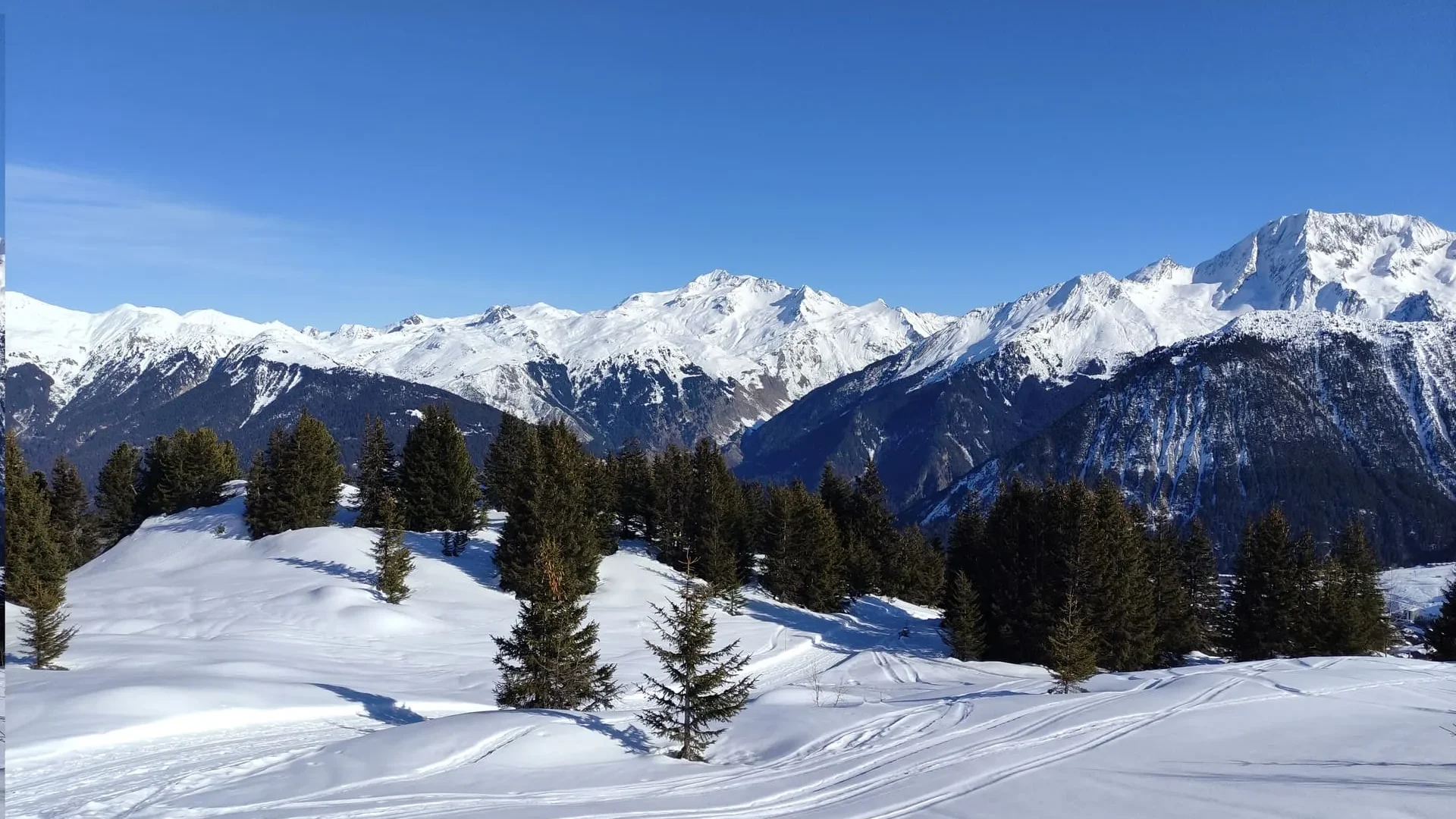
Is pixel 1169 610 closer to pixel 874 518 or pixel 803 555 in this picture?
pixel 803 555

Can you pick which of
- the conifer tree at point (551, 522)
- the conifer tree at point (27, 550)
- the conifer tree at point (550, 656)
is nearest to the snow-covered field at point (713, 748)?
the conifer tree at point (550, 656)

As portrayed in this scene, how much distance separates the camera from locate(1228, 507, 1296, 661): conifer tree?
4650 cm

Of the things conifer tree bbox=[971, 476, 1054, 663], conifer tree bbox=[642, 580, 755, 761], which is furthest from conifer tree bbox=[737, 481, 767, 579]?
conifer tree bbox=[642, 580, 755, 761]

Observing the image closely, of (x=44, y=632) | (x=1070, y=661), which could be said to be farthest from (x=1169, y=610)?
(x=44, y=632)

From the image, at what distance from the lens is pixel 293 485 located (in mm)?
55438

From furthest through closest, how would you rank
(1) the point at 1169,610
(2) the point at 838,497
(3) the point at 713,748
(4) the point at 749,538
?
(2) the point at 838,497, (4) the point at 749,538, (1) the point at 1169,610, (3) the point at 713,748

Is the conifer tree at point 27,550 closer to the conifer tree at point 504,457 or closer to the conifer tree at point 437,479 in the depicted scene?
the conifer tree at point 437,479

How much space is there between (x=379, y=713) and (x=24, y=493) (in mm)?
28585

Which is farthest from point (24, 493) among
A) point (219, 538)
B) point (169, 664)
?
point (169, 664)

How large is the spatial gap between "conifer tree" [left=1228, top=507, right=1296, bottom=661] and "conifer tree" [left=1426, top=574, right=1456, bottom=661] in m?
7.60

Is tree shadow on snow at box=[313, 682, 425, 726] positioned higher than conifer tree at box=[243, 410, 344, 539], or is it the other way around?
conifer tree at box=[243, 410, 344, 539]

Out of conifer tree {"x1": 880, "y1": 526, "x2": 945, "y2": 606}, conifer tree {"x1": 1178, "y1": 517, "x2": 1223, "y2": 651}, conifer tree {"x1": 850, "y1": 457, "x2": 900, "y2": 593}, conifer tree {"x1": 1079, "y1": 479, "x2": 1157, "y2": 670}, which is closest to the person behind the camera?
conifer tree {"x1": 1079, "y1": 479, "x2": 1157, "y2": 670}

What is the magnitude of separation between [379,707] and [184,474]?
51.5 metres

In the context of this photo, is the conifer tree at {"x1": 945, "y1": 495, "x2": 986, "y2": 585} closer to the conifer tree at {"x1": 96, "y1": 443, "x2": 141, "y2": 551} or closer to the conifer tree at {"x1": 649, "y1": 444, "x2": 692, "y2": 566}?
the conifer tree at {"x1": 649, "y1": 444, "x2": 692, "y2": 566}
